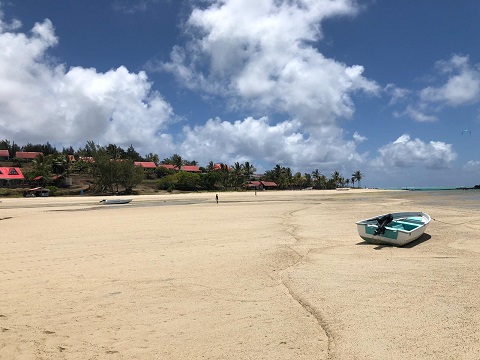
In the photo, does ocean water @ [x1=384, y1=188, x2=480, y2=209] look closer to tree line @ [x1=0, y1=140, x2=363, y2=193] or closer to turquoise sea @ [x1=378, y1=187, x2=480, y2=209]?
turquoise sea @ [x1=378, y1=187, x2=480, y2=209]

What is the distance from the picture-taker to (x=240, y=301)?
6883 mm

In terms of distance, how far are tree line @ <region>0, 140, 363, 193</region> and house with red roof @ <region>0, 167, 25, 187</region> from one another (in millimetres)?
2667

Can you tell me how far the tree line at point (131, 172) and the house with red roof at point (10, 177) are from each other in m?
2.67

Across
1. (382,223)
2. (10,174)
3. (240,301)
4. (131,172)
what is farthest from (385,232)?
(10,174)

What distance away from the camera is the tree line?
7981 centimetres

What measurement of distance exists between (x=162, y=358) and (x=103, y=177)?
265 feet

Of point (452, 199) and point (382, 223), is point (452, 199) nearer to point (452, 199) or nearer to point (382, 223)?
point (452, 199)

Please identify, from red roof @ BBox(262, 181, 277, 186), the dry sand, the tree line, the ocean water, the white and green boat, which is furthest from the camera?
red roof @ BBox(262, 181, 277, 186)

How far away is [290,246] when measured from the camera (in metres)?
12.8

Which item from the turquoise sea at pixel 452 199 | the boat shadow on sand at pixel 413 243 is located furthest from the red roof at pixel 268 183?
the boat shadow on sand at pixel 413 243

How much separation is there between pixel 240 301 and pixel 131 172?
7729cm

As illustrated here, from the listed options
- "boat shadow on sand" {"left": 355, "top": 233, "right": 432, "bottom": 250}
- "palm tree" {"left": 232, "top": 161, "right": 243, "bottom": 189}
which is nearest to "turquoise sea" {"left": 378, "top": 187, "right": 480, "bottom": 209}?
"boat shadow on sand" {"left": 355, "top": 233, "right": 432, "bottom": 250}

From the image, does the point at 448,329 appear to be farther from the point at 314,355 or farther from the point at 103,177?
the point at 103,177

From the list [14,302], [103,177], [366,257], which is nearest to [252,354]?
[14,302]
